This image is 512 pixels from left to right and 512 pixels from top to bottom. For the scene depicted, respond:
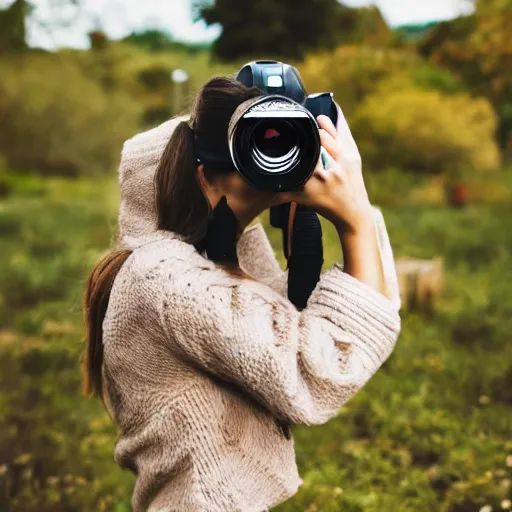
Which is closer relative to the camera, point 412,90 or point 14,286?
point 14,286

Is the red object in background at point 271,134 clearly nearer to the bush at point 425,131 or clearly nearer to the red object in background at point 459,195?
the bush at point 425,131

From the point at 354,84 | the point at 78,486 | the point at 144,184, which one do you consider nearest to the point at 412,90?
the point at 354,84

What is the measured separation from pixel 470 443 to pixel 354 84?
6448 millimetres

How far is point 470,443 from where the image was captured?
287cm

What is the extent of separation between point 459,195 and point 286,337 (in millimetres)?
9025

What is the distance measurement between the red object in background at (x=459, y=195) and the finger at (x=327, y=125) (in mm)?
8897

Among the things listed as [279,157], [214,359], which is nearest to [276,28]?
[279,157]

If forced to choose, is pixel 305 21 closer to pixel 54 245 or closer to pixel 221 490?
pixel 54 245

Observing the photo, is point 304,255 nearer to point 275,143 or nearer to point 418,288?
point 275,143

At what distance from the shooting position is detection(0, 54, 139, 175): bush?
8383mm

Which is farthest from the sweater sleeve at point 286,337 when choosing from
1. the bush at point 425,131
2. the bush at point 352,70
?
the bush at point 425,131

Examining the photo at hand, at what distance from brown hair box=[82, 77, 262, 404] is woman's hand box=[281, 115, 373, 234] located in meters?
0.15

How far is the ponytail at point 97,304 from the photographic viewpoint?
3.64 feet

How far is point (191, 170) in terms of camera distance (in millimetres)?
1075
